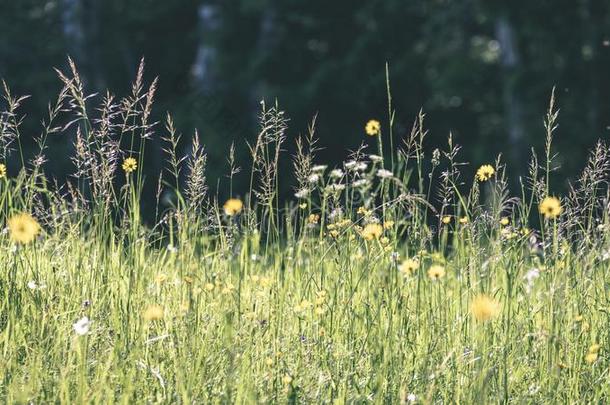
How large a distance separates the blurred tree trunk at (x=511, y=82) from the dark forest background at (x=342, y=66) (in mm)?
20

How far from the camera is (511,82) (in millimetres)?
14234

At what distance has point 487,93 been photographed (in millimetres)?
17797

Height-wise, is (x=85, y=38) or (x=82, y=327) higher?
(x=85, y=38)

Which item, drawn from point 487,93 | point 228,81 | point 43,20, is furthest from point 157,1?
point 487,93

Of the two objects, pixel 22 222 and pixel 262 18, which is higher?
pixel 262 18

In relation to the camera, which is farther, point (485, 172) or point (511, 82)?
point (511, 82)

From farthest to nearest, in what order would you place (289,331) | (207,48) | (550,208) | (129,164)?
(207,48)
(129,164)
(289,331)
(550,208)

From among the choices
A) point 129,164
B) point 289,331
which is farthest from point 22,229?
point 289,331

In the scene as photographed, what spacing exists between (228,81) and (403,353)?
12.8m

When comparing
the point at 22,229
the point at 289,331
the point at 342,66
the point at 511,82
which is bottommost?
the point at 289,331

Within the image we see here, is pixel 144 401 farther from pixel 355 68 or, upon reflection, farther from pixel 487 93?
pixel 487 93

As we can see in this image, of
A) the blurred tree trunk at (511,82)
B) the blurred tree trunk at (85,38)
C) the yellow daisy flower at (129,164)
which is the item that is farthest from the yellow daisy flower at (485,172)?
the blurred tree trunk at (511,82)

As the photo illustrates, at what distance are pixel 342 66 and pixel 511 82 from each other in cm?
261

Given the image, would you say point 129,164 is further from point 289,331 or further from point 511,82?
point 511,82
